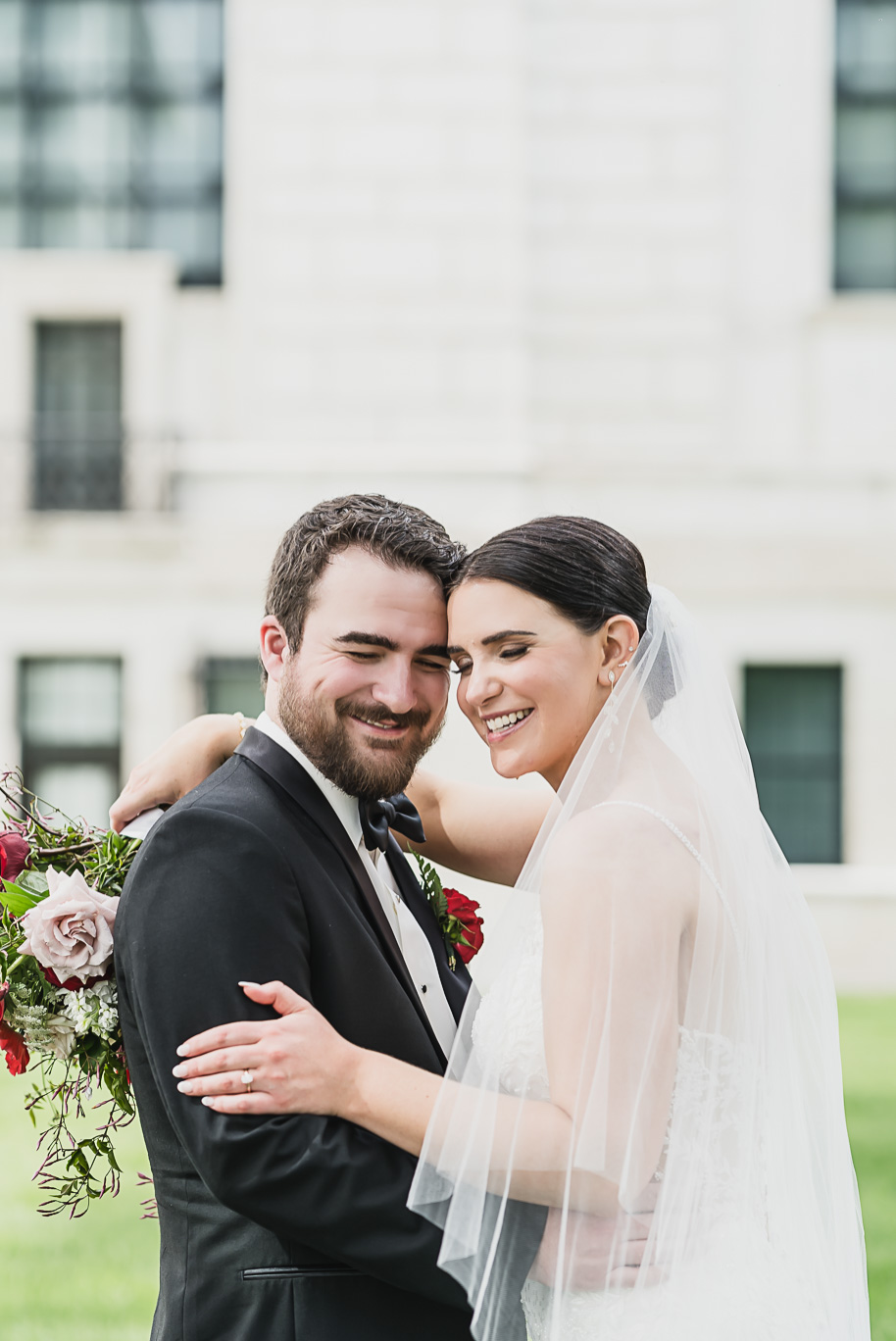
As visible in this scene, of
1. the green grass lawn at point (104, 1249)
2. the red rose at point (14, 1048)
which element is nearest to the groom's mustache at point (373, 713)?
the red rose at point (14, 1048)

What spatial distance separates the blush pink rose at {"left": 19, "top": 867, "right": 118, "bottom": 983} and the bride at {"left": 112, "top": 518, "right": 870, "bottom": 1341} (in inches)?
15.8

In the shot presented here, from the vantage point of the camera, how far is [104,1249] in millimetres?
6352

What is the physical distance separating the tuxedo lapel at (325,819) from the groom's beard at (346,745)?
0.06m

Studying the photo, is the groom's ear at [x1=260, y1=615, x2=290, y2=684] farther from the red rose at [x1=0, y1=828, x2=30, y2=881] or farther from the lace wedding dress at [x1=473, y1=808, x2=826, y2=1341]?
the lace wedding dress at [x1=473, y1=808, x2=826, y2=1341]

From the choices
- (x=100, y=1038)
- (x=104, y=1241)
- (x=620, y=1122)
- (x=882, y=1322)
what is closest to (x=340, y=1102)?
(x=620, y=1122)

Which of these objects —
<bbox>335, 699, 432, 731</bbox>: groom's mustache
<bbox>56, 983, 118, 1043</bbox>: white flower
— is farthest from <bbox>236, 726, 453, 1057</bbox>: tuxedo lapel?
<bbox>56, 983, 118, 1043</bbox>: white flower

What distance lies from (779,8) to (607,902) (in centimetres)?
1463

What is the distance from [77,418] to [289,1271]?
13.2 meters

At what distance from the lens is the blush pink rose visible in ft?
7.86

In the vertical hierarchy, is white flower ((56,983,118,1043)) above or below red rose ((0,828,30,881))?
below

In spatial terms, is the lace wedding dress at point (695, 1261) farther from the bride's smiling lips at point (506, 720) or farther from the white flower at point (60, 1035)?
the white flower at point (60, 1035)

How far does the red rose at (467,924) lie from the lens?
3047 millimetres

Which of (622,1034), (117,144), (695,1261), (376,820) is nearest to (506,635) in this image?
(376,820)

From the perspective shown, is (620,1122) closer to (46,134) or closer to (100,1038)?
(100,1038)
